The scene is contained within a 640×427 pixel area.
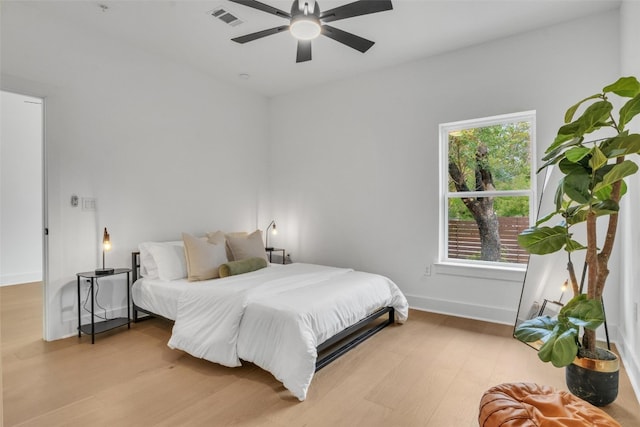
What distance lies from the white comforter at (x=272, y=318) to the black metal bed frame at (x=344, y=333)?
90mm

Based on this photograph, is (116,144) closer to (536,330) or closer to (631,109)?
(536,330)

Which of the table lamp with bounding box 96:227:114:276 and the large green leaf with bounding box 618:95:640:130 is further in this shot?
the table lamp with bounding box 96:227:114:276

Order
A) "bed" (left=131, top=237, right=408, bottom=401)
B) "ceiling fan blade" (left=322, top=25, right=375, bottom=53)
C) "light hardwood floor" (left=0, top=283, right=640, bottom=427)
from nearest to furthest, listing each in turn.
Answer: "light hardwood floor" (left=0, top=283, right=640, bottom=427) < "bed" (left=131, top=237, right=408, bottom=401) < "ceiling fan blade" (left=322, top=25, right=375, bottom=53)

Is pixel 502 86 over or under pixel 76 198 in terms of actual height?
over

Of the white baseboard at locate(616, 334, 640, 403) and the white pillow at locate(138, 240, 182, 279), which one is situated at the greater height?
the white pillow at locate(138, 240, 182, 279)

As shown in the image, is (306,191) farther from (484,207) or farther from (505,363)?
(505,363)

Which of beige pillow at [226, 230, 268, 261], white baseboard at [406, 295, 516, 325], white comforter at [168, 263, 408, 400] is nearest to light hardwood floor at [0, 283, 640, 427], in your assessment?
white comforter at [168, 263, 408, 400]

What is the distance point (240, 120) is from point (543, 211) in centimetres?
406

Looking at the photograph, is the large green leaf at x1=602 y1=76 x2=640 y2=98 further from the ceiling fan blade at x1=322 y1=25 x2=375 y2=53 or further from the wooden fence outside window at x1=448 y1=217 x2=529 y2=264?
the wooden fence outside window at x1=448 y1=217 x2=529 y2=264

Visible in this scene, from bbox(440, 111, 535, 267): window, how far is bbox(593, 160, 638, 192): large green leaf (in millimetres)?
1810

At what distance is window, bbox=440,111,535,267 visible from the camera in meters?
3.86

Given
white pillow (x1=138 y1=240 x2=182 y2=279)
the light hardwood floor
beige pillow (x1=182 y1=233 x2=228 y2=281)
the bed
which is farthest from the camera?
white pillow (x1=138 y1=240 x2=182 y2=279)

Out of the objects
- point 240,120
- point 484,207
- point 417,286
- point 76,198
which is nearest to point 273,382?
point 417,286

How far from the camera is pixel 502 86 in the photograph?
3836mm
